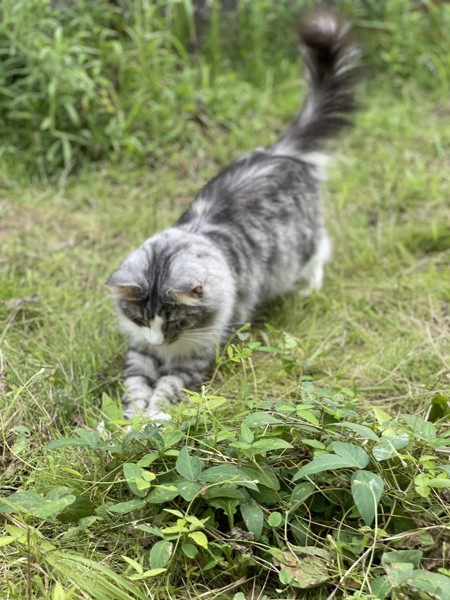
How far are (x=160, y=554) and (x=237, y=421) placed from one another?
55cm

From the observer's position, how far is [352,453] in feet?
5.74

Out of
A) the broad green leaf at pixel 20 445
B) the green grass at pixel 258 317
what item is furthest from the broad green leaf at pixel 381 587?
the broad green leaf at pixel 20 445

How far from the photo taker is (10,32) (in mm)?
4031

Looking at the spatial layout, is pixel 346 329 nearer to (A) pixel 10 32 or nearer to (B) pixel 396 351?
(B) pixel 396 351

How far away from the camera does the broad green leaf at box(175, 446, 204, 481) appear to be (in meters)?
1.75

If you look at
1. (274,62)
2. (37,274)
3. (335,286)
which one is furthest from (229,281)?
(274,62)

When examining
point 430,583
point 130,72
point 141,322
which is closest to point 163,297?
point 141,322

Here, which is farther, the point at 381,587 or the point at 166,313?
the point at 166,313

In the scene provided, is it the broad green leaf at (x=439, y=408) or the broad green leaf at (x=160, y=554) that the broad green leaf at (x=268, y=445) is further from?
the broad green leaf at (x=439, y=408)

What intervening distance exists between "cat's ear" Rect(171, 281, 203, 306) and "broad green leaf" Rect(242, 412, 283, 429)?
68 cm

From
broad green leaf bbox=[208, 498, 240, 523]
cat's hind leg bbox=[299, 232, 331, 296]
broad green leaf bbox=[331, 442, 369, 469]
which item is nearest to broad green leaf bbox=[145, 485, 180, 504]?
broad green leaf bbox=[208, 498, 240, 523]

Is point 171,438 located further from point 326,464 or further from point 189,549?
point 326,464

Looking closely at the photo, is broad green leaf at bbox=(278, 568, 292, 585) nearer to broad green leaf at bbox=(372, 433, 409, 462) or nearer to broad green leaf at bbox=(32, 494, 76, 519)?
broad green leaf at bbox=(372, 433, 409, 462)

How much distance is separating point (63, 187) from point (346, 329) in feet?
6.74
